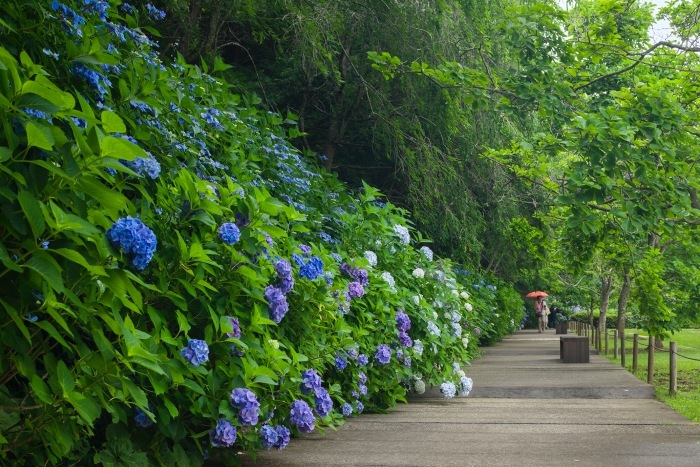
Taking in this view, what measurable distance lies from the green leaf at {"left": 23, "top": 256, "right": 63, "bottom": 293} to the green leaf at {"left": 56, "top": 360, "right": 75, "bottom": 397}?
456 mm

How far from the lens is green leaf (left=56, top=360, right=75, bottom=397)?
2486mm

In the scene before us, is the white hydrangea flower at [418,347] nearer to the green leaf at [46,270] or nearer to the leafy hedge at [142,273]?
the leafy hedge at [142,273]

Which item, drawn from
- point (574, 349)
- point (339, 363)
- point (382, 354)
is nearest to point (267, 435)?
point (339, 363)

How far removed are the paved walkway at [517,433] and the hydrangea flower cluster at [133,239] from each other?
225 cm

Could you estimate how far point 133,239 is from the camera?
2.52 m

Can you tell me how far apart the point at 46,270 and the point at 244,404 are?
1570 mm

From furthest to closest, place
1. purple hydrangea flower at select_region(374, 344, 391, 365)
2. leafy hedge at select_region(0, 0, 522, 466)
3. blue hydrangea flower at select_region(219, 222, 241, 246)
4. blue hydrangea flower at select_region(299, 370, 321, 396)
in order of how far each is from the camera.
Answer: purple hydrangea flower at select_region(374, 344, 391, 365)
blue hydrangea flower at select_region(299, 370, 321, 396)
blue hydrangea flower at select_region(219, 222, 241, 246)
leafy hedge at select_region(0, 0, 522, 466)

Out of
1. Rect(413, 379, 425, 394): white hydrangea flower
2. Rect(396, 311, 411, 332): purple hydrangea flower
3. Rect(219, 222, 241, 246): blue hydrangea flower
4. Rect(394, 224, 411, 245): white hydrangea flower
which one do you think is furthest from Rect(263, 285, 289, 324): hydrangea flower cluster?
Rect(413, 379, 425, 394): white hydrangea flower

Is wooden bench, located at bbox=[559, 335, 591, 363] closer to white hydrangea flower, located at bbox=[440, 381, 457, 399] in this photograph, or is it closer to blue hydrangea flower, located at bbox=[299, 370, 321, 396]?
white hydrangea flower, located at bbox=[440, 381, 457, 399]

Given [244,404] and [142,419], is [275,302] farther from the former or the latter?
[142,419]

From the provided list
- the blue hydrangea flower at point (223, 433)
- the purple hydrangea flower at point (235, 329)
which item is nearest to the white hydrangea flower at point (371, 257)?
the purple hydrangea flower at point (235, 329)

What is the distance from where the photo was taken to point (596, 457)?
4.75 meters

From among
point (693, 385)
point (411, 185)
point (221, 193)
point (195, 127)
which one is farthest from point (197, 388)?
point (693, 385)

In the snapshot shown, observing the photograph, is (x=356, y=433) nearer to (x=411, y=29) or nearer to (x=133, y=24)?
(x=133, y=24)
